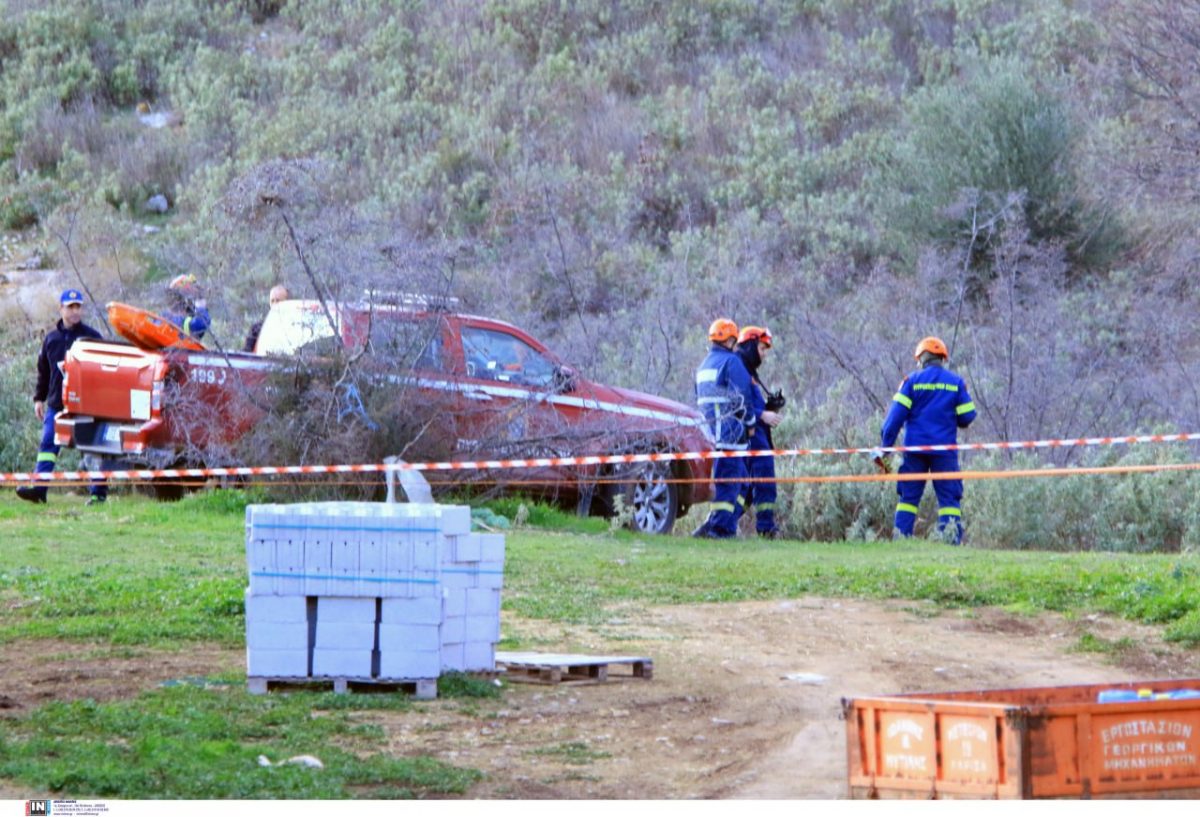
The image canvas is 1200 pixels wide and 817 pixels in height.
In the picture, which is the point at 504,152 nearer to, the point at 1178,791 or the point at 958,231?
the point at 958,231

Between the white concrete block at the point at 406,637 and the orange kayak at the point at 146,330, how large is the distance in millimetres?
7935

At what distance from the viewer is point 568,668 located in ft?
29.5

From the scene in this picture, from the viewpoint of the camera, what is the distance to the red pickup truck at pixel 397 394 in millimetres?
15727

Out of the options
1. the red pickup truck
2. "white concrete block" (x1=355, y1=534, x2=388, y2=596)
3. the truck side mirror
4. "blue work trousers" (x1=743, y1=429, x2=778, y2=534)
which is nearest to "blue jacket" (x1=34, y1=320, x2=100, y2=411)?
the red pickup truck

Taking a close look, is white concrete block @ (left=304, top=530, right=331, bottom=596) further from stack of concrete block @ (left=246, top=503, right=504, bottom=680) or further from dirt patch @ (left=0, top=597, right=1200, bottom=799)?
dirt patch @ (left=0, top=597, right=1200, bottom=799)

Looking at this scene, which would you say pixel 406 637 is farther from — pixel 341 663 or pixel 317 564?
pixel 317 564

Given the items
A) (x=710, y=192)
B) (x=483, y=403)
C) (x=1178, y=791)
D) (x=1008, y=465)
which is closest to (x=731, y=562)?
(x=483, y=403)

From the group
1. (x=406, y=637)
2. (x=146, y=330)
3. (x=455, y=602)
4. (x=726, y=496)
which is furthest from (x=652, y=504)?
(x=406, y=637)

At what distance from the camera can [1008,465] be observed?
61.4 feet

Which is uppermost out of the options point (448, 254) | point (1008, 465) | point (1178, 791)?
point (448, 254)

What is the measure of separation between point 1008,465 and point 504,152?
61.0 feet

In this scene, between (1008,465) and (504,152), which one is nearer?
(1008,465)

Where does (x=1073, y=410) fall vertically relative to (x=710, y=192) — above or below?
below

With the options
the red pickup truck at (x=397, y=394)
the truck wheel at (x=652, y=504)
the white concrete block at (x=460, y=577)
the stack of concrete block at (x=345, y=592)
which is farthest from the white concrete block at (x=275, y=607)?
the truck wheel at (x=652, y=504)
